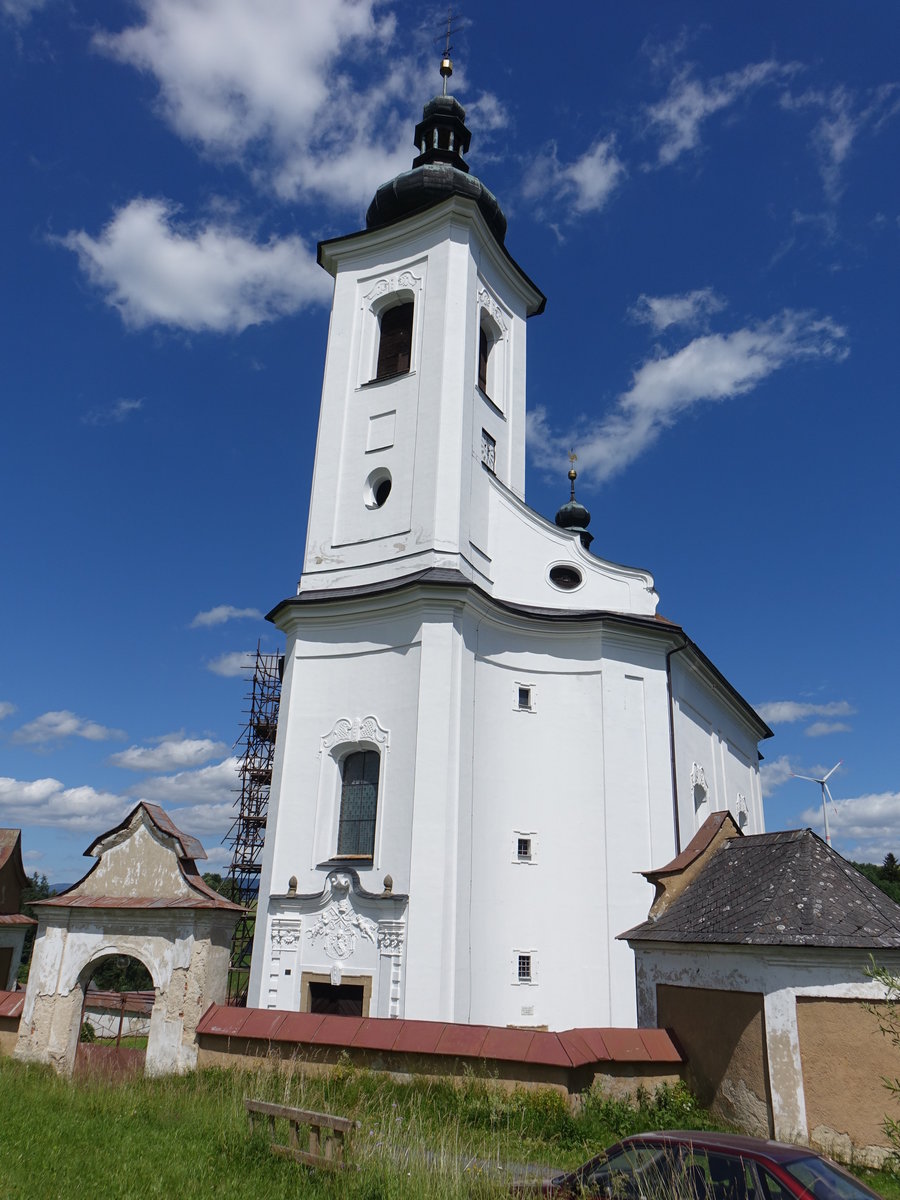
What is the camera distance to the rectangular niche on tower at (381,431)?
19125mm

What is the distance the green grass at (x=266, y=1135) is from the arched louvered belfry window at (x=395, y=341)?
14.8 m

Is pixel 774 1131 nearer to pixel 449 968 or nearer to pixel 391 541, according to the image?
pixel 449 968

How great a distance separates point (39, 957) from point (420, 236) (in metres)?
16.9

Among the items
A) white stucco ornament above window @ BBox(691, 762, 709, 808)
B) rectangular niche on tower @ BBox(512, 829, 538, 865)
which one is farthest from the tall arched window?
white stucco ornament above window @ BBox(691, 762, 709, 808)

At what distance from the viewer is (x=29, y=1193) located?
5.90 meters

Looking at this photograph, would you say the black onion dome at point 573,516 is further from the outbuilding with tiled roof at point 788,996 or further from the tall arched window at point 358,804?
the outbuilding with tiled roof at point 788,996

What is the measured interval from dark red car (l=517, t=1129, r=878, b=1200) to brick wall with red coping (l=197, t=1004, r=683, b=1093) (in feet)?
11.6

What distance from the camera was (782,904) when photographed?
31.8 ft

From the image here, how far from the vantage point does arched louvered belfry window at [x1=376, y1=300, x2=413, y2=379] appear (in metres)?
20.1

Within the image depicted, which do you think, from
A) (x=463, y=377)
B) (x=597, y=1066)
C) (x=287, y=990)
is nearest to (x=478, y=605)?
(x=463, y=377)

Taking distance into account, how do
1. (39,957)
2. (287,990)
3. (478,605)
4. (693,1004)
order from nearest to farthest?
(693,1004) → (39,957) → (287,990) → (478,605)

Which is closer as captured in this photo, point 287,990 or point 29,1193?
point 29,1193

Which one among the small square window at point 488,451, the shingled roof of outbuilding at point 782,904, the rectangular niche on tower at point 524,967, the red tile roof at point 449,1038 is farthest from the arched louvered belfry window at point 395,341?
the red tile roof at point 449,1038

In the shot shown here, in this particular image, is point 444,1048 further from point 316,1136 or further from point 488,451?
point 488,451
